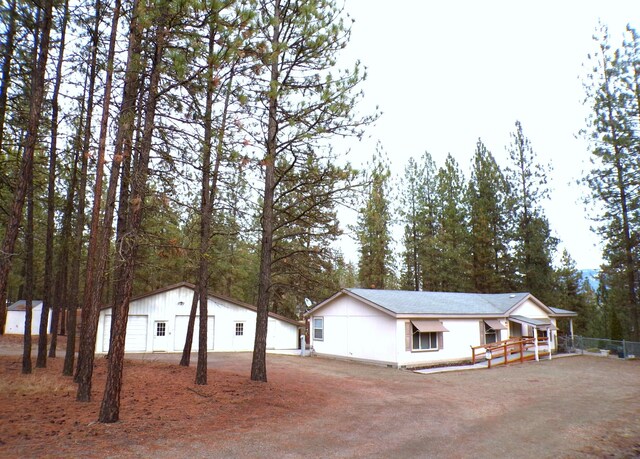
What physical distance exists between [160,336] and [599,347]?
995 inches

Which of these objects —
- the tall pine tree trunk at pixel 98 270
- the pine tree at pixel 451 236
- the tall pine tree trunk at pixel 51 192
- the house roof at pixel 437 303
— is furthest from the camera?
the pine tree at pixel 451 236

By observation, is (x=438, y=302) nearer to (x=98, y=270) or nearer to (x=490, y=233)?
(x=490, y=233)

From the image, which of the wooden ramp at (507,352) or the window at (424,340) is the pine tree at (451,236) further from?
the window at (424,340)

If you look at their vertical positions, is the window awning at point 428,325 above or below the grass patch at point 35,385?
above

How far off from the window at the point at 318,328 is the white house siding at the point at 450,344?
566cm

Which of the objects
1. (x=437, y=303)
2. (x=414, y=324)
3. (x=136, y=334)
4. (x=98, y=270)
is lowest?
(x=136, y=334)

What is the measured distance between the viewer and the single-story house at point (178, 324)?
22297 millimetres

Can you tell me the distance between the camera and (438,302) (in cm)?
2148

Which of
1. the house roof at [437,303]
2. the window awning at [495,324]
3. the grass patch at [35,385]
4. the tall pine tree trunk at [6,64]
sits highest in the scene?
the tall pine tree trunk at [6,64]

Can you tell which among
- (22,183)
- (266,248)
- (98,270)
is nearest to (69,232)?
(22,183)

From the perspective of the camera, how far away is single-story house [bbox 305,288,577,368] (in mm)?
18250

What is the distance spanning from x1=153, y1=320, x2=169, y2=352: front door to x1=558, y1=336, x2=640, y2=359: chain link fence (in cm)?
2336

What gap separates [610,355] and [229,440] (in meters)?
24.4

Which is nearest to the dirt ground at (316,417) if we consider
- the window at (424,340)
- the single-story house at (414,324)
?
the single-story house at (414,324)
